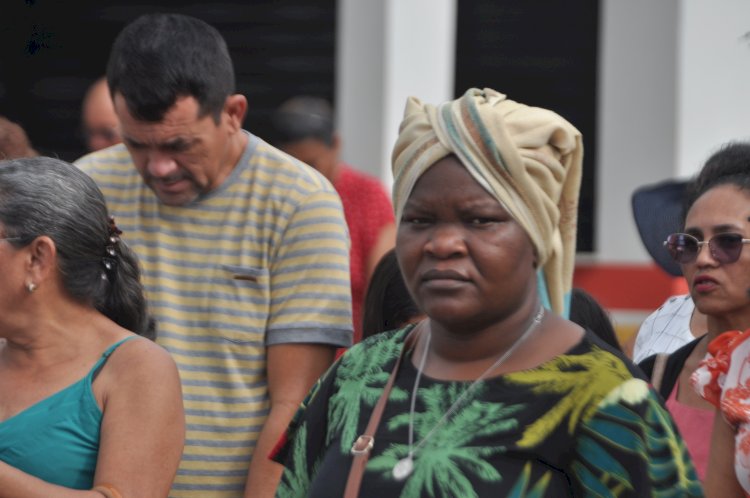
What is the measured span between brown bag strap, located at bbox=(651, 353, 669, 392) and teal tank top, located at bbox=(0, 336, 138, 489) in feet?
4.78

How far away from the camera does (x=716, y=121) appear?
29.5 ft

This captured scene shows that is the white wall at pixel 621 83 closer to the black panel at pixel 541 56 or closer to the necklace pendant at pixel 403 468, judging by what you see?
the black panel at pixel 541 56

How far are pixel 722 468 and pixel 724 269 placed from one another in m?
0.87

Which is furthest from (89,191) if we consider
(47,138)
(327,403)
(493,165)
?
(47,138)

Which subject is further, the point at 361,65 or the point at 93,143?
the point at 361,65

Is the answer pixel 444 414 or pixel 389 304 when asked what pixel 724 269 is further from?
pixel 444 414

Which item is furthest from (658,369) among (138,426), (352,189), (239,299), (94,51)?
(94,51)

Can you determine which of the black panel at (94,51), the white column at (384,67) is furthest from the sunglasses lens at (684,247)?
the black panel at (94,51)

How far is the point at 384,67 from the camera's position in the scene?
31.1ft

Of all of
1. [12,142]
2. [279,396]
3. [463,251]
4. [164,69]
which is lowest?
[279,396]

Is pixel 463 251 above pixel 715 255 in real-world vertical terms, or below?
above

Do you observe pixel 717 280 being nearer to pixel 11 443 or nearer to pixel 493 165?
pixel 493 165

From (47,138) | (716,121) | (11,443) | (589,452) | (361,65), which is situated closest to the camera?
(589,452)

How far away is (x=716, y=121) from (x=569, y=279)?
5.96m
